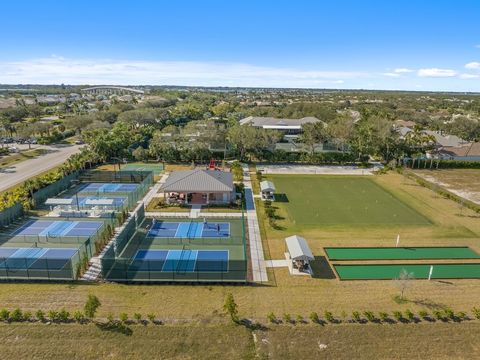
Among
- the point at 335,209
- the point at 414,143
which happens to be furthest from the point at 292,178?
the point at 414,143

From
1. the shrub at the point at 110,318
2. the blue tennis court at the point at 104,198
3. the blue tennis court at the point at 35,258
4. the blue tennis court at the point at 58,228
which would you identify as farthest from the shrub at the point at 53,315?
the blue tennis court at the point at 104,198

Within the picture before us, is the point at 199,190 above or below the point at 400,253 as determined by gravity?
above

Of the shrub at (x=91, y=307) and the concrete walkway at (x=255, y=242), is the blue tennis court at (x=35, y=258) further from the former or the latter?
the concrete walkway at (x=255, y=242)

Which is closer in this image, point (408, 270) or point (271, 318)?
point (271, 318)

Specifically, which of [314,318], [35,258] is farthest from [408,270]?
[35,258]

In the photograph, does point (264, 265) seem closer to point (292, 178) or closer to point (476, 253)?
point (476, 253)

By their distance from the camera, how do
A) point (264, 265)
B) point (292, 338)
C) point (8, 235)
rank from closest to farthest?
point (292, 338) < point (264, 265) < point (8, 235)

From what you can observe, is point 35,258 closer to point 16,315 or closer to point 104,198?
point 16,315
